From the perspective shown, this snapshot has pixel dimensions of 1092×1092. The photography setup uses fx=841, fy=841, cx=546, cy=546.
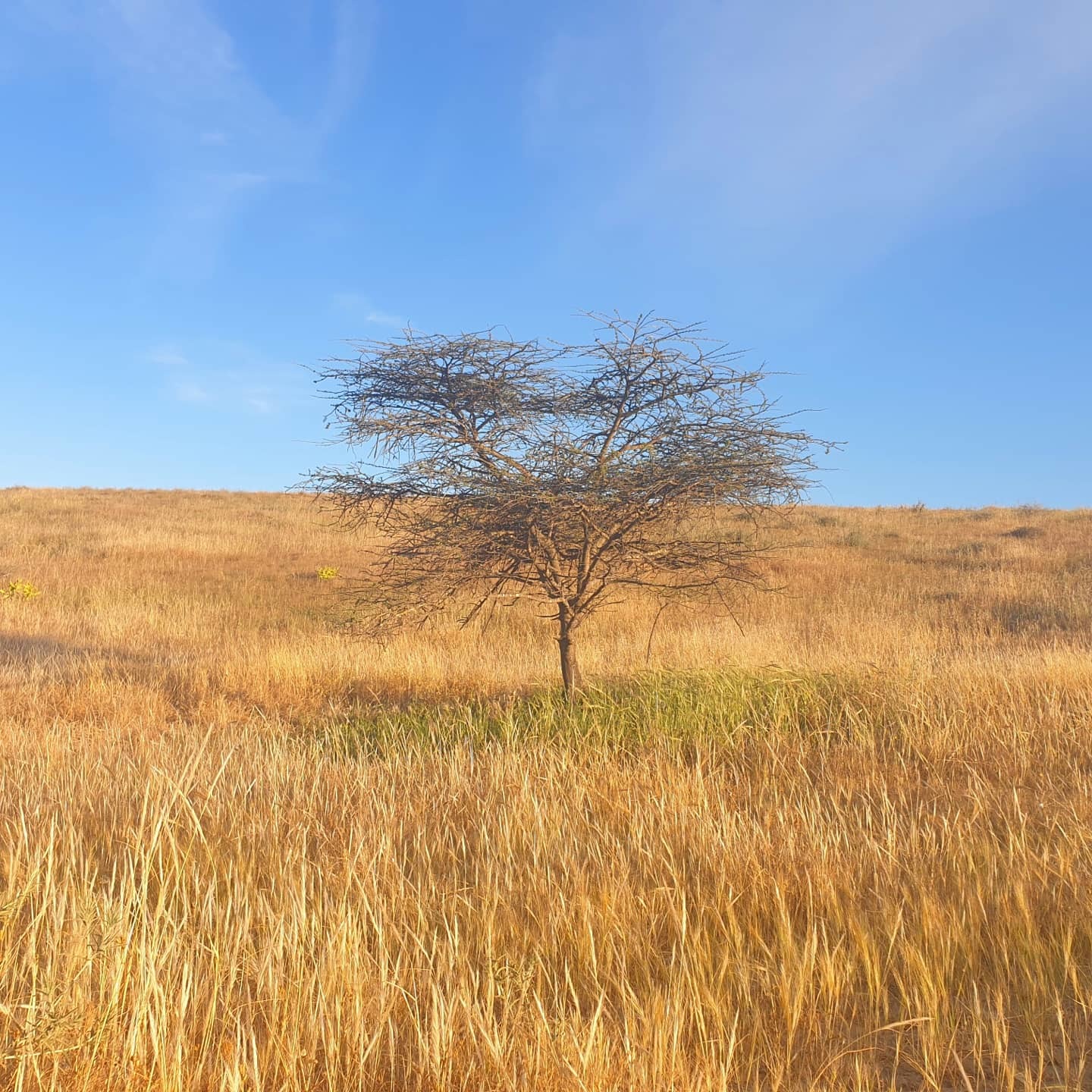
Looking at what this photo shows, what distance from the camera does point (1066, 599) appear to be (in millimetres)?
16641

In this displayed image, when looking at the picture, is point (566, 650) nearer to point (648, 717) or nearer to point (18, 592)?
point (648, 717)

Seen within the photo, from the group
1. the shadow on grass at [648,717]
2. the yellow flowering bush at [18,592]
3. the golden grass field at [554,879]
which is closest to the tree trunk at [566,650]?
the shadow on grass at [648,717]

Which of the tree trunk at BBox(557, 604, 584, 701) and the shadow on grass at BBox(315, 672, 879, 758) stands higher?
the tree trunk at BBox(557, 604, 584, 701)

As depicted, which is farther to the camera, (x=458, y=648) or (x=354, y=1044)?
(x=458, y=648)

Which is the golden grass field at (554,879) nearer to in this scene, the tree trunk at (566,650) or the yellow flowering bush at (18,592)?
the tree trunk at (566,650)

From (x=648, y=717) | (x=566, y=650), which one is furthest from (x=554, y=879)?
(x=566, y=650)

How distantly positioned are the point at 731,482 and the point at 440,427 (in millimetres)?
2757

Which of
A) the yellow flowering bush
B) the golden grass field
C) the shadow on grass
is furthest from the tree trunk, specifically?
the yellow flowering bush

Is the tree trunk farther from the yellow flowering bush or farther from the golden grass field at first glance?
the yellow flowering bush

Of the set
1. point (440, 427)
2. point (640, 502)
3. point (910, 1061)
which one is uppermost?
point (440, 427)

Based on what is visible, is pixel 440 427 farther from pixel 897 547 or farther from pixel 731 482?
pixel 897 547

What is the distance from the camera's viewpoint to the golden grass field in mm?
2350

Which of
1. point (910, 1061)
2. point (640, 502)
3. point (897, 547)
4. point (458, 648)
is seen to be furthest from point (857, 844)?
point (897, 547)

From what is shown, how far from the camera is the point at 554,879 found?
11.6 feet
